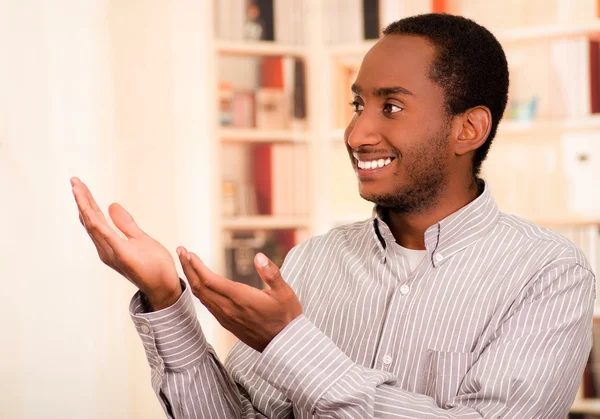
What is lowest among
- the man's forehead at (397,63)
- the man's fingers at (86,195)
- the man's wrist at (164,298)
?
the man's wrist at (164,298)

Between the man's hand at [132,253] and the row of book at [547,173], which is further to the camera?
the row of book at [547,173]

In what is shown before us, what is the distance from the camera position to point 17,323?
2.60 meters

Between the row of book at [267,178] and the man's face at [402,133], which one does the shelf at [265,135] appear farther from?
the man's face at [402,133]

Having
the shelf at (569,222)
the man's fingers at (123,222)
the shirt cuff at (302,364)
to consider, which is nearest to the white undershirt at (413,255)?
the shirt cuff at (302,364)

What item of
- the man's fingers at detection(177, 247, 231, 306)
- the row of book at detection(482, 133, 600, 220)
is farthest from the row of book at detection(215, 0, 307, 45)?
the man's fingers at detection(177, 247, 231, 306)

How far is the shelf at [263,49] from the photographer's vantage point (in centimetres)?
305

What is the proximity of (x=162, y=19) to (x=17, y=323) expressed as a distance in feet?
4.34

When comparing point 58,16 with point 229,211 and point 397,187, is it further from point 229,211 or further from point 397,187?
point 397,187

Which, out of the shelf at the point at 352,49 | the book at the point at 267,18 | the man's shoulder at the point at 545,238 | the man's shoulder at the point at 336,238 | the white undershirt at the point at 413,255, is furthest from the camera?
the book at the point at 267,18

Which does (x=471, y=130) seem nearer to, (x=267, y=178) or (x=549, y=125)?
(x=549, y=125)

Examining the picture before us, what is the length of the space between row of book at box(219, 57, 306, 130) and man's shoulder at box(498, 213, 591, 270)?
1913 mm

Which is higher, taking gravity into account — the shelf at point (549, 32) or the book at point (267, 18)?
the book at point (267, 18)

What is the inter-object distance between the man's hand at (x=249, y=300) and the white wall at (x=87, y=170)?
1.87 metres

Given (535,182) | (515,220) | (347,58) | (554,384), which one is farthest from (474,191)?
(347,58)
